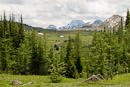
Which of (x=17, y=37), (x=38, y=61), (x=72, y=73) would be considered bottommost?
(x=72, y=73)

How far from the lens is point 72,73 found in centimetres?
5756

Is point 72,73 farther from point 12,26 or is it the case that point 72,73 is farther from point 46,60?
point 12,26

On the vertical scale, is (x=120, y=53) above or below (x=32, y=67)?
above

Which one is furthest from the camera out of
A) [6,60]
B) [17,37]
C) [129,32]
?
[17,37]

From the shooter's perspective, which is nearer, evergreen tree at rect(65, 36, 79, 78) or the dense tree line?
the dense tree line

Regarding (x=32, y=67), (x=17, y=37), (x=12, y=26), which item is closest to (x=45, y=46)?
(x=32, y=67)

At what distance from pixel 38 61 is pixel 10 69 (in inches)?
452

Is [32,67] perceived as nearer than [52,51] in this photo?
No

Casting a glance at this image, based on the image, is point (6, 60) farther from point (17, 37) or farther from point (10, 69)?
point (17, 37)

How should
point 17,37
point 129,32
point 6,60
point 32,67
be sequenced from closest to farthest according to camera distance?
point 6,60 → point 129,32 → point 32,67 → point 17,37

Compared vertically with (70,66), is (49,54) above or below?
above

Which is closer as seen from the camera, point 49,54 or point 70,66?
point 70,66

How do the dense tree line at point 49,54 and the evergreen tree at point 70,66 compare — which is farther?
the evergreen tree at point 70,66

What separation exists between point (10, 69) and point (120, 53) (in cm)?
4407
